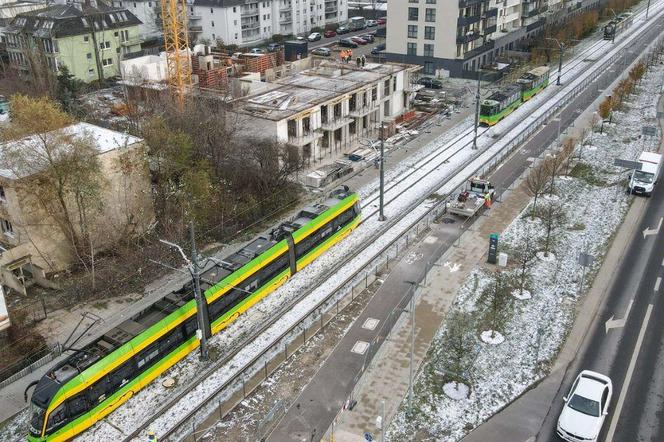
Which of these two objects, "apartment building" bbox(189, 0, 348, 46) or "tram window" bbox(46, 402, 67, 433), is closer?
"tram window" bbox(46, 402, 67, 433)

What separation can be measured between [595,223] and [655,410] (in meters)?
19.9

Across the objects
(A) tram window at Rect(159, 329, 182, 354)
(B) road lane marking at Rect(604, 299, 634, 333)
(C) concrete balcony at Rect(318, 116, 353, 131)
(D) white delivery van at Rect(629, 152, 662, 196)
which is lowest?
(B) road lane marking at Rect(604, 299, 634, 333)

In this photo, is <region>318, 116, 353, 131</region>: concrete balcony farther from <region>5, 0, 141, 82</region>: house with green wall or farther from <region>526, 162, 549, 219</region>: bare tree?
<region>5, 0, 141, 82</region>: house with green wall

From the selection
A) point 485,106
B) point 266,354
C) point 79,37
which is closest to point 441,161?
point 485,106

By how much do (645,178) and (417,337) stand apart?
28.0 metres

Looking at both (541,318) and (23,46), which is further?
(23,46)

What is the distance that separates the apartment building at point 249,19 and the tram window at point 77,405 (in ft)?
300

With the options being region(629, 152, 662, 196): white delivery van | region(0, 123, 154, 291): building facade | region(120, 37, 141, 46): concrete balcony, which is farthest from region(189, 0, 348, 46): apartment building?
region(629, 152, 662, 196): white delivery van

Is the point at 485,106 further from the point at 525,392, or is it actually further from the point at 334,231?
the point at 525,392

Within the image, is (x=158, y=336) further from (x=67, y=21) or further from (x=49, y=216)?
(x=67, y=21)

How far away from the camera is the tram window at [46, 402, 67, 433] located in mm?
24391

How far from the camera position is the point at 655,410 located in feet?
85.9

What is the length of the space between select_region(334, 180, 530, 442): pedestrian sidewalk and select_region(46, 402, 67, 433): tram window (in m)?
11.4

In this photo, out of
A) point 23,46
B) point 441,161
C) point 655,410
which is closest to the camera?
point 655,410
